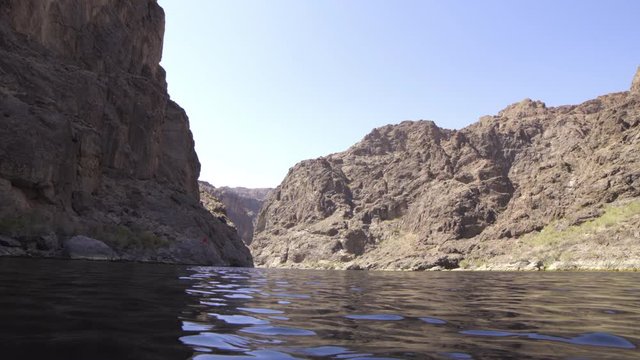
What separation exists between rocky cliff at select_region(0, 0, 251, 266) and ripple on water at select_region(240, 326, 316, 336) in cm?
3008

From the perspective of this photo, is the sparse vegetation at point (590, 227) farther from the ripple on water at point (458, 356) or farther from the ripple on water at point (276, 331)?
the ripple on water at point (458, 356)

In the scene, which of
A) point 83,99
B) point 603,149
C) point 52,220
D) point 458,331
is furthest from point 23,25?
point 603,149

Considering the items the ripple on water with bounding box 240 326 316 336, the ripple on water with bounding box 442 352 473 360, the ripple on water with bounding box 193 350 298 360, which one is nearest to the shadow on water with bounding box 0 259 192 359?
the ripple on water with bounding box 193 350 298 360

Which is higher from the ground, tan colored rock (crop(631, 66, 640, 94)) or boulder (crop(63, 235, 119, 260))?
tan colored rock (crop(631, 66, 640, 94))

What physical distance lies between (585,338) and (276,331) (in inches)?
202

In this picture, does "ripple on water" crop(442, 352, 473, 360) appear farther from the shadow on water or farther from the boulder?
the boulder

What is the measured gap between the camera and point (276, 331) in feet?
26.9

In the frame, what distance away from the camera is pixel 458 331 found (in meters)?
8.75

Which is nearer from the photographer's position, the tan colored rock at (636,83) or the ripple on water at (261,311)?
the ripple on water at (261,311)

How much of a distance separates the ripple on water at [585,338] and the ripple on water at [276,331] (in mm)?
2803

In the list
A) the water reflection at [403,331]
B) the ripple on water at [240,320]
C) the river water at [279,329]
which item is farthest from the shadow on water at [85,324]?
the ripple on water at [240,320]

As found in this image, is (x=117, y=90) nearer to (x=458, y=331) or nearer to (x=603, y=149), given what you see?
(x=458, y=331)

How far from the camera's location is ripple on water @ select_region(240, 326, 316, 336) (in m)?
8.01

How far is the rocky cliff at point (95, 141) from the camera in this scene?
1682 inches
